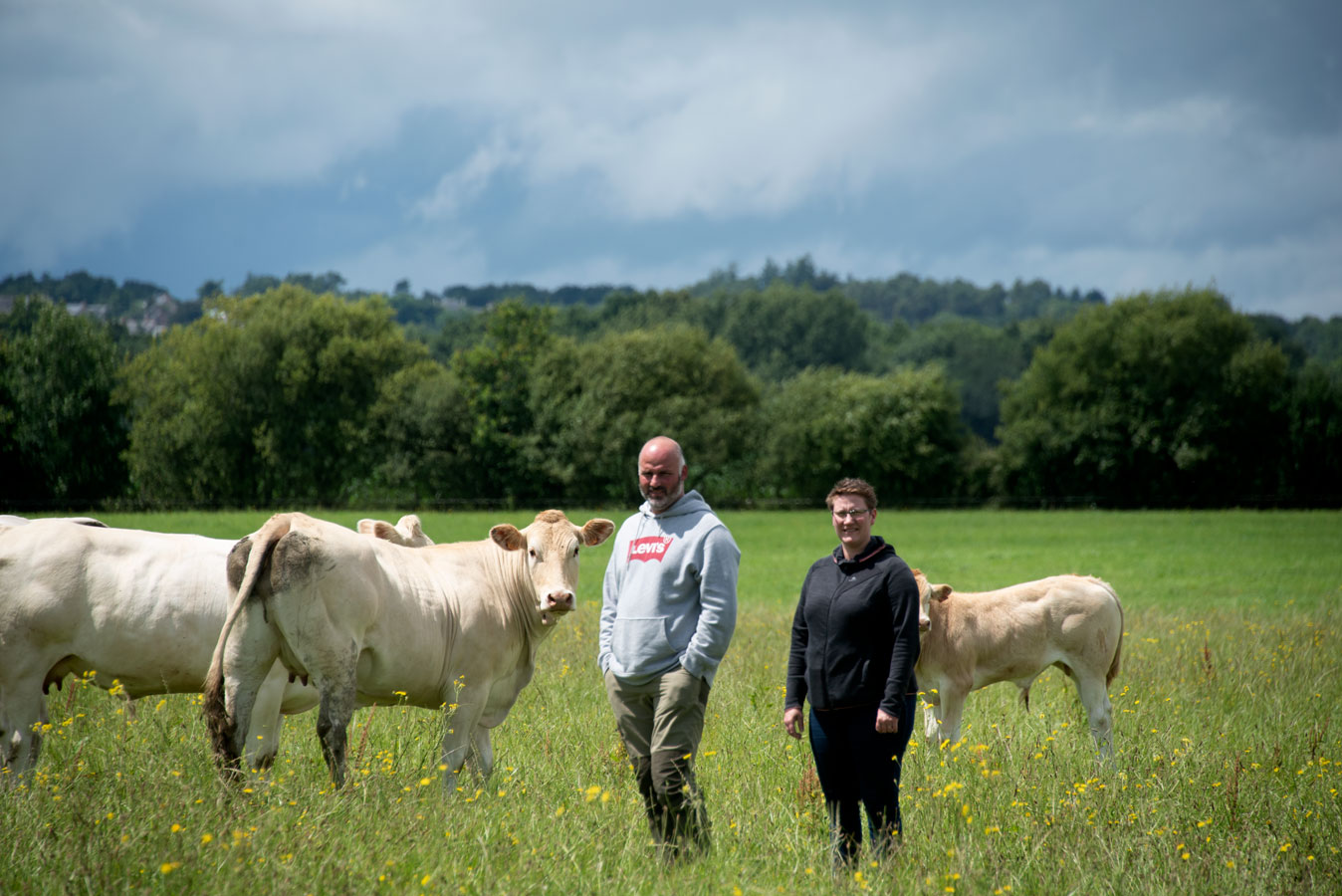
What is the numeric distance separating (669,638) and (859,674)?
1037 millimetres

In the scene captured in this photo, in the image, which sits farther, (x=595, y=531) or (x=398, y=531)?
(x=398, y=531)

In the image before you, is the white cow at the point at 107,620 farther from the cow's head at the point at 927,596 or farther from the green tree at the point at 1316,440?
the green tree at the point at 1316,440

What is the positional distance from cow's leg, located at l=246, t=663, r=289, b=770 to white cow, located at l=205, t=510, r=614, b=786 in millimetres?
608

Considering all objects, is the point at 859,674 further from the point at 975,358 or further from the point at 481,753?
the point at 975,358

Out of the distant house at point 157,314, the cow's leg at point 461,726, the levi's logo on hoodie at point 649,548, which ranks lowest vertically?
the cow's leg at point 461,726

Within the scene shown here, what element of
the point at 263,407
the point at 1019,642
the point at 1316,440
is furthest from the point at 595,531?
the point at 1316,440

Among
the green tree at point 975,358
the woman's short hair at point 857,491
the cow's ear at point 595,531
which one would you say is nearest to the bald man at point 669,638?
the woman's short hair at point 857,491

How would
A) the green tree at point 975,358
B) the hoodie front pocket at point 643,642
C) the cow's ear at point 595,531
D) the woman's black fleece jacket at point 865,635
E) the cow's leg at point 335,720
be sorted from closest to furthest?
the woman's black fleece jacket at point 865,635 < the hoodie front pocket at point 643,642 < the cow's leg at point 335,720 < the cow's ear at point 595,531 < the green tree at point 975,358

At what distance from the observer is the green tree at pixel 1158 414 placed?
5603 cm

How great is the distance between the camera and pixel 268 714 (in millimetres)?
7203

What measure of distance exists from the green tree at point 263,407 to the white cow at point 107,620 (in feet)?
167

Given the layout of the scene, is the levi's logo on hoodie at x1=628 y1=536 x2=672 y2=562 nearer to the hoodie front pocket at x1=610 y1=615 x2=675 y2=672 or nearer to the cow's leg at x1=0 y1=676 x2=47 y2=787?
the hoodie front pocket at x1=610 y1=615 x2=675 y2=672

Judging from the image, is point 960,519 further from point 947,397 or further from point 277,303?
point 277,303

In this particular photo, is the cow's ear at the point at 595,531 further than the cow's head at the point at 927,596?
No
